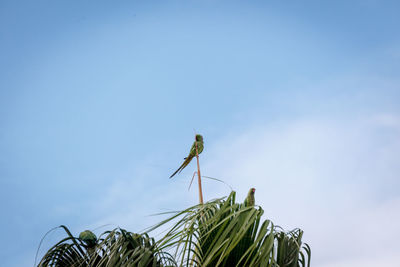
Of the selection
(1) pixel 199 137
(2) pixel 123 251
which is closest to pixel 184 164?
(1) pixel 199 137

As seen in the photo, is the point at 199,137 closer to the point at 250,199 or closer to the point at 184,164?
the point at 184,164

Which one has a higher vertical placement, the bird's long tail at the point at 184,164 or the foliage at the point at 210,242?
the bird's long tail at the point at 184,164

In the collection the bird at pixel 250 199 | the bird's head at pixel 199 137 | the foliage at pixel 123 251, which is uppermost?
the bird's head at pixel 199 137

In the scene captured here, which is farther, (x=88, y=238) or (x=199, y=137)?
(x=199, y=137)

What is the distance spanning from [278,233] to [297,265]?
29 cm

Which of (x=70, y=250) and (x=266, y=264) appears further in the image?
(x=70, y=250)

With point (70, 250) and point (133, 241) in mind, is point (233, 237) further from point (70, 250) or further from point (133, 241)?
point (70, 250)

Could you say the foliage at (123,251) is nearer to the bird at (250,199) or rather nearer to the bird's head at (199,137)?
the bird at (250,199)

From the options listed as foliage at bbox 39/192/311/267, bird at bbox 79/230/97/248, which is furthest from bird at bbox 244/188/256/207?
bird at bbox 79/230/97/248

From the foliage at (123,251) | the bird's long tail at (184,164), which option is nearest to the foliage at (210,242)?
the foliage at (123,251)

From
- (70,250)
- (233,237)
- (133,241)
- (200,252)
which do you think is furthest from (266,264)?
(70,250)

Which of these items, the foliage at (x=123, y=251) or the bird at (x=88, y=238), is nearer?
the foliage at (x=123, y=251)

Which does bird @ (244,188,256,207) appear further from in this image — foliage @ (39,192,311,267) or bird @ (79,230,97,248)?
bird @ (79,230,97,248)

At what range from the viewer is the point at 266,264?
2.43 m
